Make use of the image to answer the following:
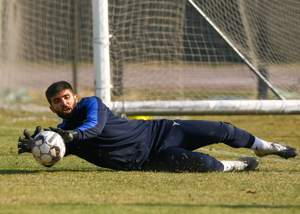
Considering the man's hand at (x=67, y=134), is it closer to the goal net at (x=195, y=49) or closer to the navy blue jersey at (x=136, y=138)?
the navy blue jersey at (x=136, y=138)

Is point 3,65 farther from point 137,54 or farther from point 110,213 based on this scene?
point 110,213

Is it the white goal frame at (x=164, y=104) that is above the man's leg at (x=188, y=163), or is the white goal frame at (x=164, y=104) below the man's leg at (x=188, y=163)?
above

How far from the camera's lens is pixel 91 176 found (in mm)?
4512

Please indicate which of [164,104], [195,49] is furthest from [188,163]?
[195,49]

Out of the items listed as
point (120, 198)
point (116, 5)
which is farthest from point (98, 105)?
point (116, 5)

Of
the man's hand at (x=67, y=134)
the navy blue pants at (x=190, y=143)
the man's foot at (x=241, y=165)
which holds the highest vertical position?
the man's hand at (x=67, y=134)

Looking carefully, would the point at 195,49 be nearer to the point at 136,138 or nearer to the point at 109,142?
the point at 136,138

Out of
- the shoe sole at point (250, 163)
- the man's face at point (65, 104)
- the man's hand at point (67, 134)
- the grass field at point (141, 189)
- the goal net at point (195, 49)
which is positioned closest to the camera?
the grass field at point (141, 189)

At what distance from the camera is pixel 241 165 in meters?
4.73

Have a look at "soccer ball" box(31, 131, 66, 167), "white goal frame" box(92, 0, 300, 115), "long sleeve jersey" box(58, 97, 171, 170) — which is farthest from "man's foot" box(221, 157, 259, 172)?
"white goal frame" box(92, 0, 300, 115)

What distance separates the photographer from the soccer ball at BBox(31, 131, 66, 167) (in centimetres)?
430

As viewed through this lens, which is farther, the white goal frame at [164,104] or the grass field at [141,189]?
the white goal frame at [164,104]

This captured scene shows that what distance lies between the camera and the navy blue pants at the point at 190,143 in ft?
15.1

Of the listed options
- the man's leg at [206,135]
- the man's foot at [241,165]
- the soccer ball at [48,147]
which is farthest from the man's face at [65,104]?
the man's foot at [241,165]
